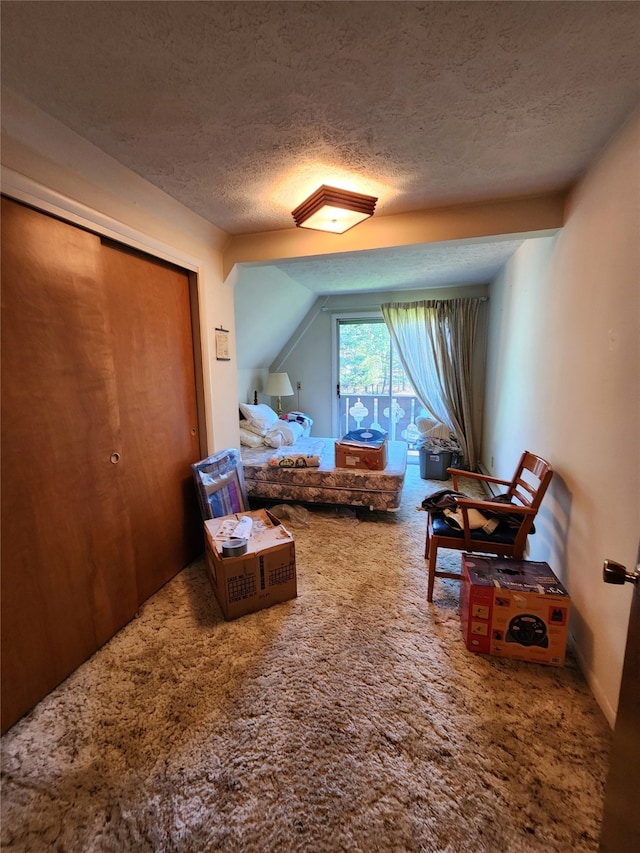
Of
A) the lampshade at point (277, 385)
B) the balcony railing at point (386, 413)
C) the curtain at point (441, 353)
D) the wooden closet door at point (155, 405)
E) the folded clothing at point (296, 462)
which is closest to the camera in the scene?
the wooden closet door at point (155, 405)

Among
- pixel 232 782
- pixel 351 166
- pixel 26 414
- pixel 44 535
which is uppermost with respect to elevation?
pixel 351 166

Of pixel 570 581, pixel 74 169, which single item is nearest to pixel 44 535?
pixel 74 169

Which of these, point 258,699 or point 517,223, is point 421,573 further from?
point 517,223

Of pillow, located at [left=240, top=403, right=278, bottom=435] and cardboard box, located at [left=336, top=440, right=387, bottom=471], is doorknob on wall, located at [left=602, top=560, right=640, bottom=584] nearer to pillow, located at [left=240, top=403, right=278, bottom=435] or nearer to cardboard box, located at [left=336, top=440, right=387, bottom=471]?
cardboard box, located at [left=336, top=440, right=387, bottom=471]

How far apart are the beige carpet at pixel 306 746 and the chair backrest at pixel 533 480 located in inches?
31.2

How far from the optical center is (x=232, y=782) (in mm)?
1159

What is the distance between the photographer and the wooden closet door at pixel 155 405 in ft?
6.07

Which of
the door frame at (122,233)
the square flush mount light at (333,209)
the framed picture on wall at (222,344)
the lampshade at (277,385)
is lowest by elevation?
the lampshade at (277,385)

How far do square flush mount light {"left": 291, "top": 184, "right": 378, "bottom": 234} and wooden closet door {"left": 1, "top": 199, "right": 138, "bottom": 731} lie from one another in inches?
42.4

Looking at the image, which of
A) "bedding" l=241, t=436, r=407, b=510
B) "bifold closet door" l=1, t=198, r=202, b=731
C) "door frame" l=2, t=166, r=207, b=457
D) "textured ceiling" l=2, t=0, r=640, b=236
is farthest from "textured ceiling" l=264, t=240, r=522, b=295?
"bedding" l=241, t=436, r=407, b=510

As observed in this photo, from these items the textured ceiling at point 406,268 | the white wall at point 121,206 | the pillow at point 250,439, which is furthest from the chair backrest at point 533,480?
the pillow at point 250,439

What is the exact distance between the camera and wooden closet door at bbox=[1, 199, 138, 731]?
129 centimetres

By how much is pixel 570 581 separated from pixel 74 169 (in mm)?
3008

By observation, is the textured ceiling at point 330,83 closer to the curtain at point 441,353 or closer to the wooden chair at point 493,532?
the wooden chair at point 493,532
